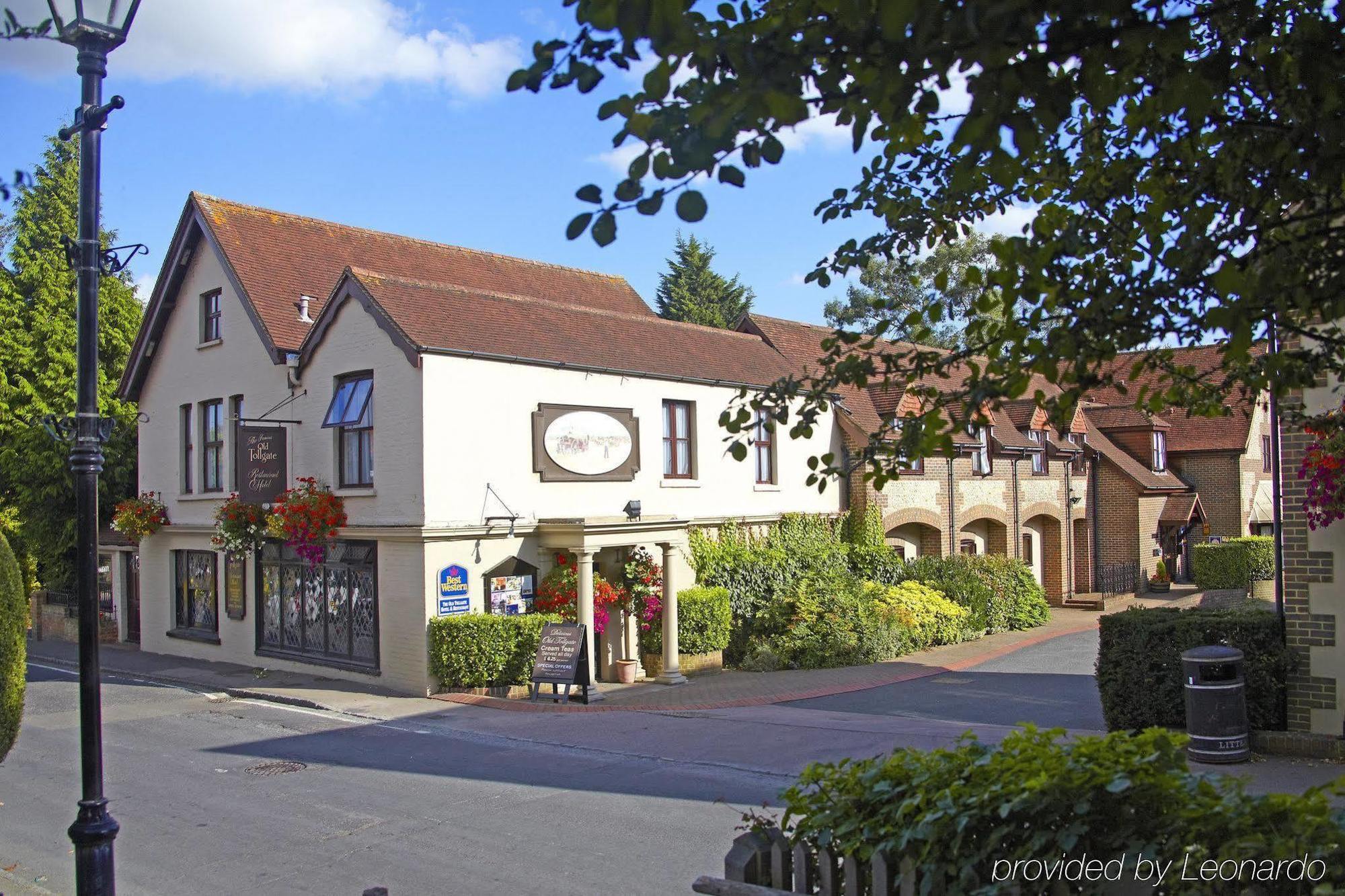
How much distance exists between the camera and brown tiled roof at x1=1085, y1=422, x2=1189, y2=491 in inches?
1328

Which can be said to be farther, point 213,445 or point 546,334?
point 213,445

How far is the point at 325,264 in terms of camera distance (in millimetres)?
23766

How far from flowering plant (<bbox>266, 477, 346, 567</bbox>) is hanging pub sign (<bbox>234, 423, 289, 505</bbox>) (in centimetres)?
77

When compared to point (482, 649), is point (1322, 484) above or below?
above

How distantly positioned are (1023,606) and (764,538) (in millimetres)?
7679

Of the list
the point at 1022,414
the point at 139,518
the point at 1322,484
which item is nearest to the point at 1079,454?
the point at 1022,414

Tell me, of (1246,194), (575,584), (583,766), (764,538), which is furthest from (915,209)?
(764,538)

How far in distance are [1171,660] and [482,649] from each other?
1010 cm

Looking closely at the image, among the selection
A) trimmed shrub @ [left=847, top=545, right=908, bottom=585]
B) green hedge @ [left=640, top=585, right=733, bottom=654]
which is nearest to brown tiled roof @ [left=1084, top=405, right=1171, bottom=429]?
trimmed shrub @ [left=847, top=545, right=908, bottom=585]

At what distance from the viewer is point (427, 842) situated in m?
9.11

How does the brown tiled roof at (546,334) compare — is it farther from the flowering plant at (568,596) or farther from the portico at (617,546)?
the flowering plant at (568,596)

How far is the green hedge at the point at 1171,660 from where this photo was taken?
11.0 metres

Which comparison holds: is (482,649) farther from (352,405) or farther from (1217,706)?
(1217,706)

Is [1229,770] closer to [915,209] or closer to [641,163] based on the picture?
[915,209]
